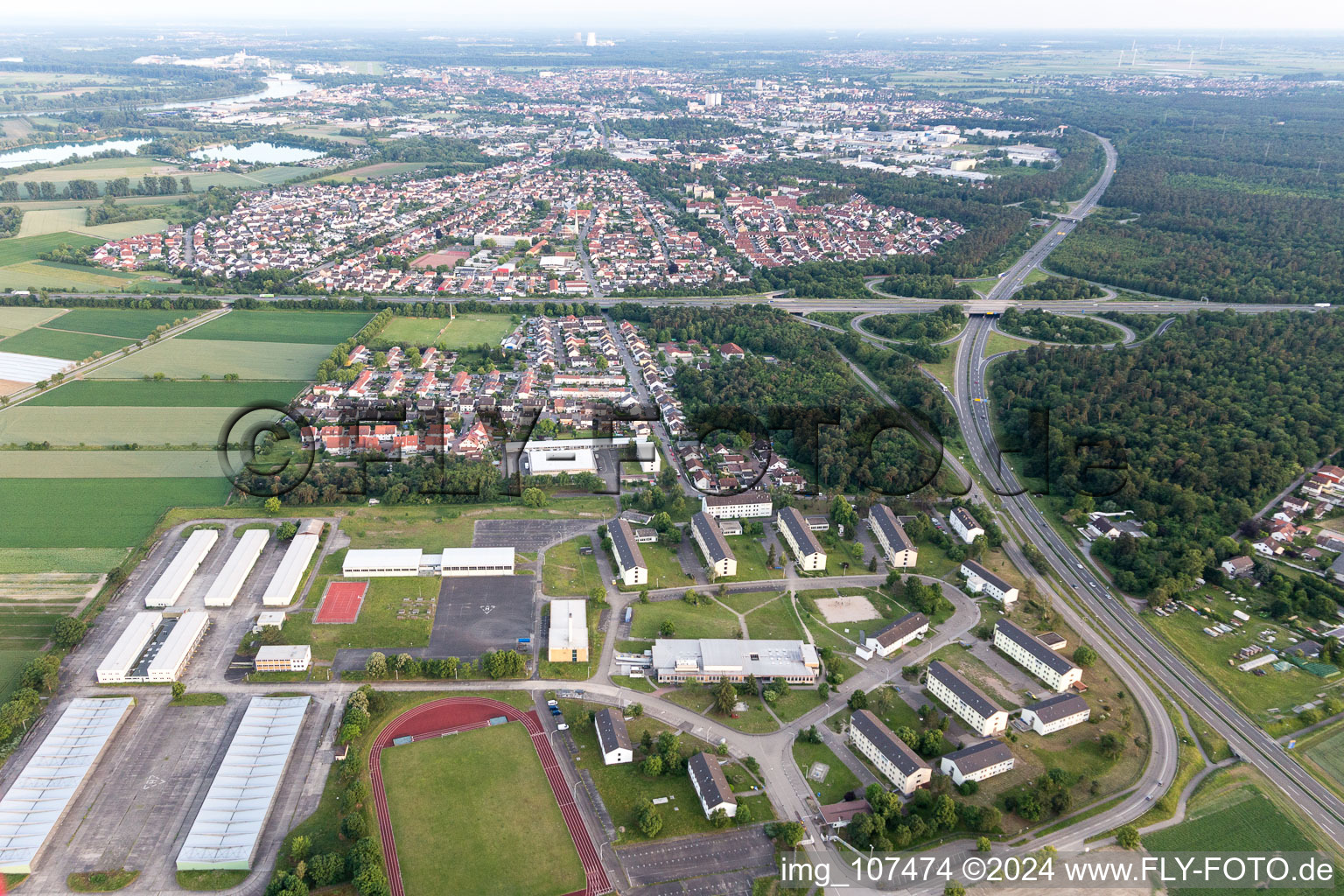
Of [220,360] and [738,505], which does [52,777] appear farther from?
[220,360]

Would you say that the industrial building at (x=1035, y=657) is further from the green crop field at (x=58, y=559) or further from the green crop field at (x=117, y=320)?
the green crop field at (x=117, y=320)

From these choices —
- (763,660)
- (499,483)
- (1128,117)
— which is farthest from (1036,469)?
(1128,117)

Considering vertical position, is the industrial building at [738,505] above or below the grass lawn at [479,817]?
above

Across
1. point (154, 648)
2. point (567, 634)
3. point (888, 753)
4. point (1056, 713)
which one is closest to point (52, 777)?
point (154, 648)

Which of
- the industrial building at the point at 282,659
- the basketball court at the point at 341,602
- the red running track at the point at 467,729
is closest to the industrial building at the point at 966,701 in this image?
the red running track at the point at 467,729

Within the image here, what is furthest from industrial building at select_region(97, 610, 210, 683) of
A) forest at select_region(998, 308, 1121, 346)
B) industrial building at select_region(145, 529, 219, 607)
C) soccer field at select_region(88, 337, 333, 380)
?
forest at select_region(998, 308, 1121, 346)

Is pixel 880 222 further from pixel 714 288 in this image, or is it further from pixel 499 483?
pixel 499 483
